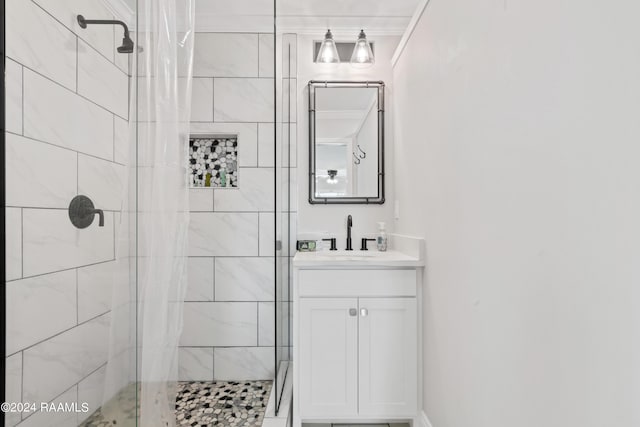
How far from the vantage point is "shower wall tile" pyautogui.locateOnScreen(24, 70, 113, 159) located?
98cm

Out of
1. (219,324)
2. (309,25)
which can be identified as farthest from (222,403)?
(309,25)

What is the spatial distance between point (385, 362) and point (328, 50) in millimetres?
1957

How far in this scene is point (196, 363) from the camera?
2.19m

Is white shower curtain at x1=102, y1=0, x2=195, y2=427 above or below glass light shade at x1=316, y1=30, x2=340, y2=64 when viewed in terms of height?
below

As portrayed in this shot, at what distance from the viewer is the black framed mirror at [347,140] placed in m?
2.37

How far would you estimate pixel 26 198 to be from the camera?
38.8 inches

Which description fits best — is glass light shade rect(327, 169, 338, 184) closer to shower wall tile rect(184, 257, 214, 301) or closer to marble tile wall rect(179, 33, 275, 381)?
marble tile wall rect(179, 33, 275, 381)

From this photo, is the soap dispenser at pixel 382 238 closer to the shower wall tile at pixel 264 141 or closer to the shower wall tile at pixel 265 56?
the shower wall tile at pixel 264 141

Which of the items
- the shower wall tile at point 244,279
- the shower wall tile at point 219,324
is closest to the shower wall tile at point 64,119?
the shower wall tile at point 244,279

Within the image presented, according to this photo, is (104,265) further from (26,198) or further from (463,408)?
(463,408)

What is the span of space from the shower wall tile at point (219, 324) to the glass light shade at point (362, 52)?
5.89 ft

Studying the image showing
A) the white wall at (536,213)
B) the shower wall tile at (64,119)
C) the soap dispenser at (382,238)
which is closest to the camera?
the white wall at (536,213)

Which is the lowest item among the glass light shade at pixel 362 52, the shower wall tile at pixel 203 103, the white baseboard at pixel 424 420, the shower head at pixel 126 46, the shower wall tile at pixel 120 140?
the white baseboard at pixel 424 420

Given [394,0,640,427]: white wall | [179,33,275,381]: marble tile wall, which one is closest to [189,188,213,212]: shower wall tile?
[179,33,275,381]: marble tile wall
